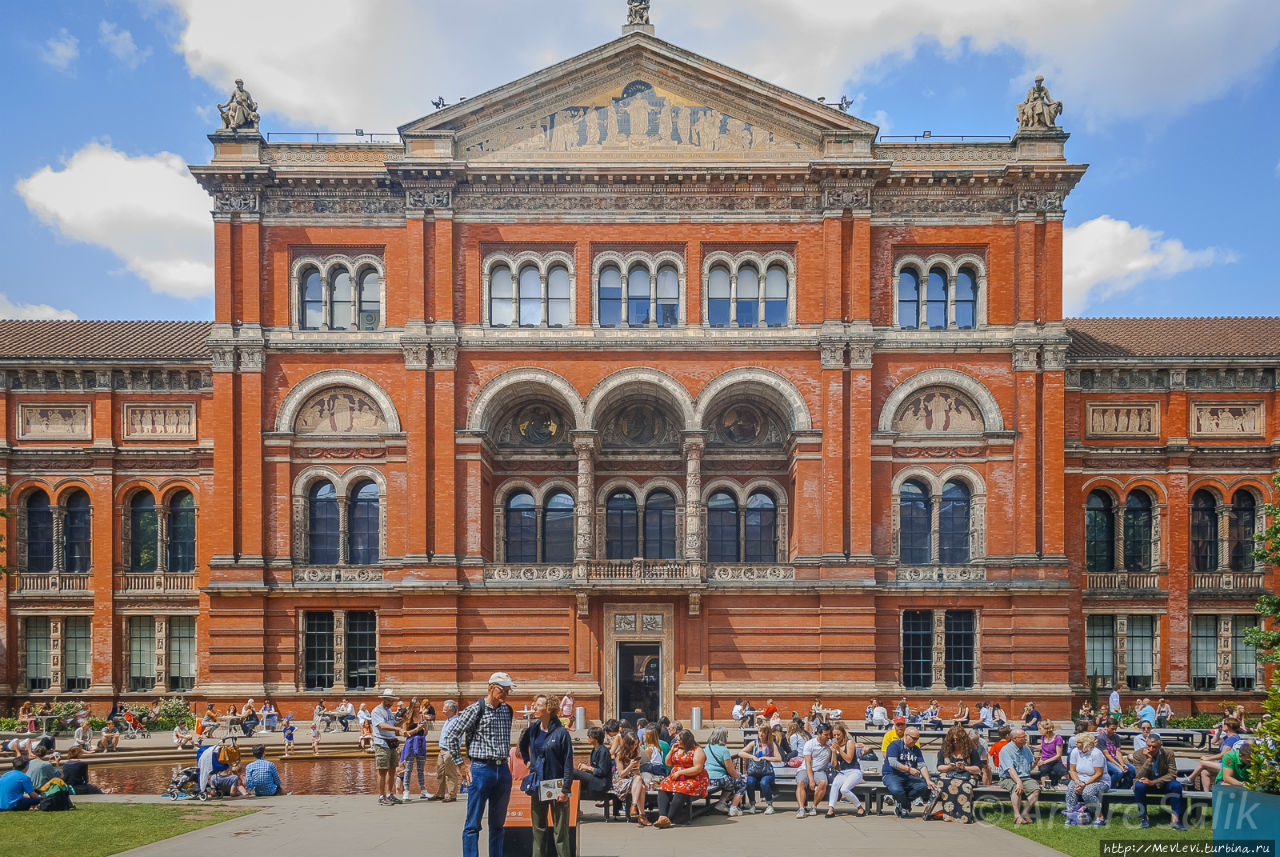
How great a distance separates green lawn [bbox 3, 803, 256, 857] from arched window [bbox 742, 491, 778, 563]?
21707 millimetres

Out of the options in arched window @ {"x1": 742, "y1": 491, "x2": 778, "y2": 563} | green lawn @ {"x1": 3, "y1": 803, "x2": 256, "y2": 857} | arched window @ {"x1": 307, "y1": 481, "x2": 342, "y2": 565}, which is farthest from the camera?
arched window @ {"x1": 742, "y1": 491, "x2": 778, "y2": 563}

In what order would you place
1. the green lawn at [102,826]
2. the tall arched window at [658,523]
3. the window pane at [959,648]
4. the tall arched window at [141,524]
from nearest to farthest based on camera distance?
the green lawn at [102,826] → the window pane at [959,648] → the tall arched window at [658,523] → the tall arched window at [141,524]

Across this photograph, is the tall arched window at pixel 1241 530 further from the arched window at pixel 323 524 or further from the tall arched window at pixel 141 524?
the tall arched window at pixel 141 524

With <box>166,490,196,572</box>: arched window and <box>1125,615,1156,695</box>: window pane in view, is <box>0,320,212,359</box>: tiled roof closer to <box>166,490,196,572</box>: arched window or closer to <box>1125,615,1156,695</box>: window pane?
<box>166,490,196,572</box>: arched window

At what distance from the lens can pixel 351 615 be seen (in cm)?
3406

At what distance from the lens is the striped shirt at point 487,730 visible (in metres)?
11.7

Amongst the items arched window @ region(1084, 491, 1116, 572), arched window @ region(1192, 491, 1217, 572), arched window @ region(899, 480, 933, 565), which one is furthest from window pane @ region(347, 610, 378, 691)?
arched window @ region(1192, 491, 1217, 572)

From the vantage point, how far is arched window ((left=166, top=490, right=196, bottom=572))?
36844 millimetres

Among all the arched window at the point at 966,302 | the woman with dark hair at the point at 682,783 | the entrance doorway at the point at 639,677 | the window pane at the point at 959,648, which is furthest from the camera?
the arched window at the point at 966,302

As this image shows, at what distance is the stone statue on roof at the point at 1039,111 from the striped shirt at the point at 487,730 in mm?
30006

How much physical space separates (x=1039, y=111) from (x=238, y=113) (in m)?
27.2

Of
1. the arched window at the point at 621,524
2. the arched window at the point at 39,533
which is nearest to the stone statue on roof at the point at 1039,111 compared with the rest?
the arched window at the point at 621,524

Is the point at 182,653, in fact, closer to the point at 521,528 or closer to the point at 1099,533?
the point at 521,528

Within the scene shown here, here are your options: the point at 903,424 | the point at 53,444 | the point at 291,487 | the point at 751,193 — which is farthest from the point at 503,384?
the point at 53,444
